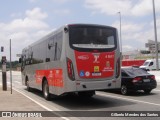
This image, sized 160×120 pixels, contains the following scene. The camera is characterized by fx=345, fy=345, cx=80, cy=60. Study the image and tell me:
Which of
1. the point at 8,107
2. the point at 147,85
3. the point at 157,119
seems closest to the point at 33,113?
the point at 8,107

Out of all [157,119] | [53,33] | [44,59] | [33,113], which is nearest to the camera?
[157,119]

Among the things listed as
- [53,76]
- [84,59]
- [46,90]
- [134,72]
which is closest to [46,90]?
[46,90]

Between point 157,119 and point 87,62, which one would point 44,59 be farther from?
point 157,119

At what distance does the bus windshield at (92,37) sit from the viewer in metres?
14.2

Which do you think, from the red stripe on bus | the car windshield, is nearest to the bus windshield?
the red stripe on bus

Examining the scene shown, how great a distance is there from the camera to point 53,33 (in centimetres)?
1602

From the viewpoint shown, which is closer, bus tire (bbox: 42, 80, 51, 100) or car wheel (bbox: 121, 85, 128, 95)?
bus tire (bbox: 42, 80, 51, 100)

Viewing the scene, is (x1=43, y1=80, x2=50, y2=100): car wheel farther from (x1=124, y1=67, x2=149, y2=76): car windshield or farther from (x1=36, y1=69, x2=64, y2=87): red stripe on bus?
(x1=124, y1=67, x2=149, y2=76): car windshield

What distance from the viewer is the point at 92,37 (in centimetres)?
1445

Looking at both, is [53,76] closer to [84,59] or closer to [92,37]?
[84,59]

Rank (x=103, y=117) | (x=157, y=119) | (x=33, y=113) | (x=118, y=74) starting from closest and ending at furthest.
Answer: (x=157, y=119), (x=103, y=117), (x=33, y=113), (x=118, y=74)

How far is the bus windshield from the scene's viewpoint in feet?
46.4

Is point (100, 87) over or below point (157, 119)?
over

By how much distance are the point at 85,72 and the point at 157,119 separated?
4.46m
